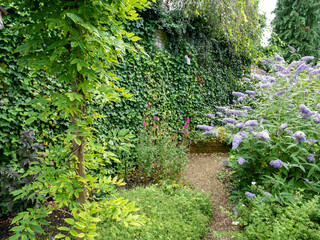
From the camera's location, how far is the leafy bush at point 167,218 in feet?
6.63

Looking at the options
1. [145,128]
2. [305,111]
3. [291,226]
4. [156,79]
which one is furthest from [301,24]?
[291,226]

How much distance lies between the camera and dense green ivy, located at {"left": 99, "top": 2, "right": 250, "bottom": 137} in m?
4.23

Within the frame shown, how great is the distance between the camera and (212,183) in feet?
12.6

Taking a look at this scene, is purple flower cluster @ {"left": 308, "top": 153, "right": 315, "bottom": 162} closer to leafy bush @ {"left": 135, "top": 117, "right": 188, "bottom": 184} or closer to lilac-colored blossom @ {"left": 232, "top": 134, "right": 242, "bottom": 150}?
lilac-colored blossom @ {"left": 232, "top": 134, "right": 242, "bottom": 150}

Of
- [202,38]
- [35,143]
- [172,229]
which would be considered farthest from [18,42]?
[202,38]

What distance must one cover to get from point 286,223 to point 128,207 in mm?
1466

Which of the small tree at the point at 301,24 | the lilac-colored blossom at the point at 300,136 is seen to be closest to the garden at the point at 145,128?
the lilac-colored blossom at the point at 300,136

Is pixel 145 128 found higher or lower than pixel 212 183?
higher

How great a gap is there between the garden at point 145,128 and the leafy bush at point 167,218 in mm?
16

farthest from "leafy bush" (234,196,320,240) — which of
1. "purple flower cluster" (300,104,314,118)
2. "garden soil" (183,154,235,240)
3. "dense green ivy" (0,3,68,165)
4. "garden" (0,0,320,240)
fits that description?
"dense green ivy" (0,3,68,165)

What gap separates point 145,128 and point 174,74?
6.86 feet

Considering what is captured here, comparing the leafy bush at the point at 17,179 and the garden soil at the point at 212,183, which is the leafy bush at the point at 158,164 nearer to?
the garden soil at the point at 212,183

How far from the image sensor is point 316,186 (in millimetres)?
2432

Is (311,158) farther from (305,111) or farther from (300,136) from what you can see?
(305,111)
